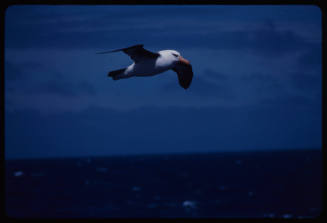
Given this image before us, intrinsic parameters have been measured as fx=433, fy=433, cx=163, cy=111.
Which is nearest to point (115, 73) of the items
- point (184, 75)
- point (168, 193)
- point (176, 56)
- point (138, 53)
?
point (138, 53)

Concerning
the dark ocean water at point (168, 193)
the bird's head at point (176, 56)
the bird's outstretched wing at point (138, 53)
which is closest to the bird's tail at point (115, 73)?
the bird's outstretched wing at point (138, 53)

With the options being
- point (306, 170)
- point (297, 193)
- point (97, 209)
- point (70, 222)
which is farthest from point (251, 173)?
point (70, 222)

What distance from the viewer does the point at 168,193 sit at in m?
31.8

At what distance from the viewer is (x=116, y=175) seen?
41344mm

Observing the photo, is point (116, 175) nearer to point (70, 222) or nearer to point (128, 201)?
point (128, 201)

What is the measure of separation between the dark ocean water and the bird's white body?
74.7 feet

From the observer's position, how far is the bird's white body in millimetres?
2676

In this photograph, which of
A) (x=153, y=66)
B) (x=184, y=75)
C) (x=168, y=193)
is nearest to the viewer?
(x=153, y=66)

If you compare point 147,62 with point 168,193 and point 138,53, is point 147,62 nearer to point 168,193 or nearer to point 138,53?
point 138,53

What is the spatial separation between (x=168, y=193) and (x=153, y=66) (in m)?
29.7

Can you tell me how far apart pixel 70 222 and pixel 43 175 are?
39489mm

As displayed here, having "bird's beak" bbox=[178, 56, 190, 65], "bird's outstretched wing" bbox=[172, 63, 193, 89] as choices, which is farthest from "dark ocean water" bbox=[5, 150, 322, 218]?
"bird's beak" bbox=[178, 56, 190, 65]

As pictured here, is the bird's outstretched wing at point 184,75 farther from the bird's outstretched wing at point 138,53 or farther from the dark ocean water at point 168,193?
the dark ocean water at point 168,193
